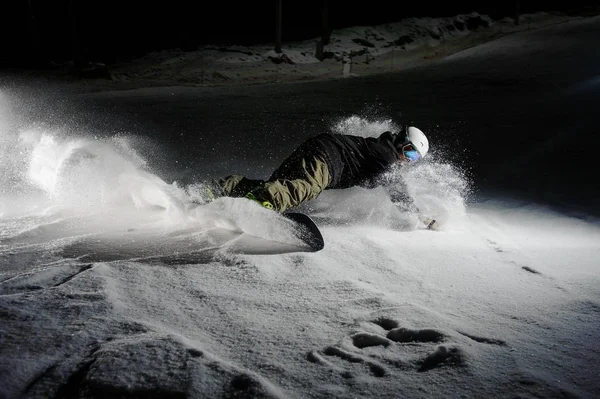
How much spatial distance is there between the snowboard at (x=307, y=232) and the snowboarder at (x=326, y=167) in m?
0.30

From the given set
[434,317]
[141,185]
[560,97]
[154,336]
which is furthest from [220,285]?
[560,97]

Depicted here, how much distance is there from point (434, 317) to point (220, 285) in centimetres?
132

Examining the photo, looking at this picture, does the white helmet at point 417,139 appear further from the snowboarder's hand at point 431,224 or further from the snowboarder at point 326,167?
the snowboarder's hand at point 431,224

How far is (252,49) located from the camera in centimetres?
2095

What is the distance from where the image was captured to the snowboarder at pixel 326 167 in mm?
4863

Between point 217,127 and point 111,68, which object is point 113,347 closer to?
point 217,127

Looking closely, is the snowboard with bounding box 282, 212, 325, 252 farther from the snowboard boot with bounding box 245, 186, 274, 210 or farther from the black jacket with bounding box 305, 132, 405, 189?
the black jacket with bounding box 305, 132, 405, 189

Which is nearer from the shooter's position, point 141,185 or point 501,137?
point 141,185

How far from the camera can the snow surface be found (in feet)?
8.05

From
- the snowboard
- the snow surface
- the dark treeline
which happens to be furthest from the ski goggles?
the dark treeline

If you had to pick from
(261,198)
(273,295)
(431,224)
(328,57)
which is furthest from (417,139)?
(328,57)

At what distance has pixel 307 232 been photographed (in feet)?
14.5

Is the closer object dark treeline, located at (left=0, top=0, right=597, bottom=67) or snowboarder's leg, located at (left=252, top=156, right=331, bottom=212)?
snowboarder's leg, located at (left=252, top=156, right=331, bottom=212)

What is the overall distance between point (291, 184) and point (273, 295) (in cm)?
175
